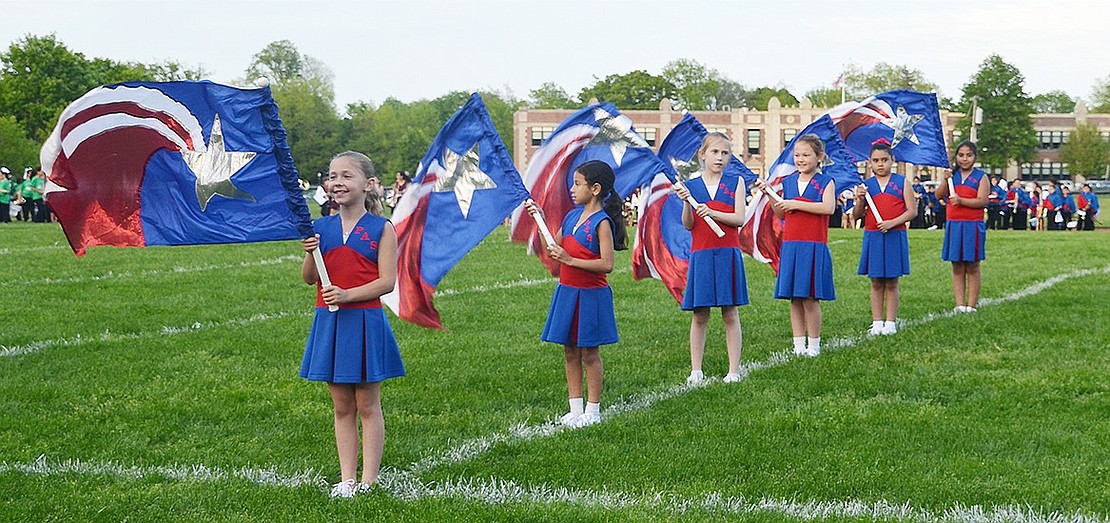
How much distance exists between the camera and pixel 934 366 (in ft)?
27.6

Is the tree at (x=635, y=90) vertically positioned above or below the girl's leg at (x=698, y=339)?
above

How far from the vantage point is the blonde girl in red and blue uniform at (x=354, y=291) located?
17.3 feet

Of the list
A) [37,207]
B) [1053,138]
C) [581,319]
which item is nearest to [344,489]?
[581,319]

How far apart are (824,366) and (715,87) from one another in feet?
334

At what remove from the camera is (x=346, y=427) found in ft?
18.0

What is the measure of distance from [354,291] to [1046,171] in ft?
325

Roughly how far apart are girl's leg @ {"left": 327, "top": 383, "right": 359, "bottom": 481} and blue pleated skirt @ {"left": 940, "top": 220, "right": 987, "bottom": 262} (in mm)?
7804

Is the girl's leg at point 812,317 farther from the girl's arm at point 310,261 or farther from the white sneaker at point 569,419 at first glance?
the girl's arm at point 310,261

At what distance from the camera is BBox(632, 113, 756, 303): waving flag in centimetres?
855

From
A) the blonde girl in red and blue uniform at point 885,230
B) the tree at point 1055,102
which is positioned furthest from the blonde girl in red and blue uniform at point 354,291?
the tree at point 1055,102

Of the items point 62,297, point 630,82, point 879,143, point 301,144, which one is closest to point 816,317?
point 879,143

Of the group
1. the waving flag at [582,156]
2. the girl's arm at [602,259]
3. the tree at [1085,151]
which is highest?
the waving flag at [582,156]

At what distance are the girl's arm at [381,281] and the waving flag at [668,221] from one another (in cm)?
343

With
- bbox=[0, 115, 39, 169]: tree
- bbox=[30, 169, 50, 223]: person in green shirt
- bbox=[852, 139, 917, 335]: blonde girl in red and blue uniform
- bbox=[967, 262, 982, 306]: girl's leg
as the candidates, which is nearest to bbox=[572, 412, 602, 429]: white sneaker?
bbox=[852, 139, 917, 335]: blonde girl in red and blue uniform
